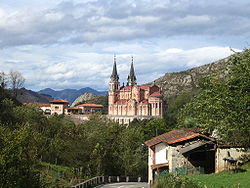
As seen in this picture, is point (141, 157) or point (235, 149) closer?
point (235, 149)

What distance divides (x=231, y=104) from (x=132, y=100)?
113 m

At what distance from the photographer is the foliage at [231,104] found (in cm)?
2347

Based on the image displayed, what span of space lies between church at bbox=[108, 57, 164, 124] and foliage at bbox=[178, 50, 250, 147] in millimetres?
102927

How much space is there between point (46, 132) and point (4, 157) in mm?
42071

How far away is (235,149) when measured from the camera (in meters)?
26.6

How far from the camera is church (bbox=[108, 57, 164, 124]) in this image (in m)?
131

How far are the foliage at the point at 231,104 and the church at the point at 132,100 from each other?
102927 millimetres

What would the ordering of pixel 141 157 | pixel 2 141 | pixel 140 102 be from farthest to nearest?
pixel 140 102, pixel 141 157, pixel 2 141

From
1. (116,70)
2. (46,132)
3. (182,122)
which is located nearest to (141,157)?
(46,132)

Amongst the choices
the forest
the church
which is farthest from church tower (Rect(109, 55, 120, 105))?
the forest

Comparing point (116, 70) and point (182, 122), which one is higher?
point (116, 70)

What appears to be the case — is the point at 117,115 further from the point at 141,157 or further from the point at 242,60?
the point at 242,60

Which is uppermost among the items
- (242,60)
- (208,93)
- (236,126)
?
(242,60)

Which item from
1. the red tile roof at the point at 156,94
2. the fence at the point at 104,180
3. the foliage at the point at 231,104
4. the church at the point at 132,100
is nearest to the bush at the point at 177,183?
the foliage at the point at 231,104
